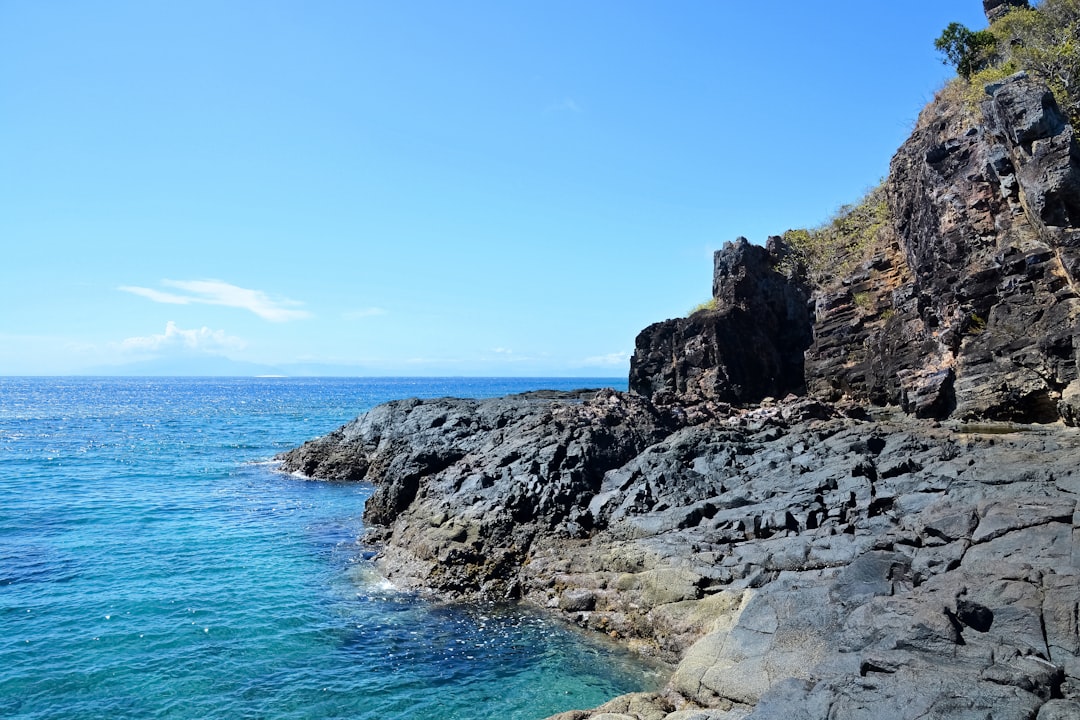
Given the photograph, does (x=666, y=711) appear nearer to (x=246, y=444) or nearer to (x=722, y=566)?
Result: (x=722, y=566)

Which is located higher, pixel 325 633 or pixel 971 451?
pixel 971 451

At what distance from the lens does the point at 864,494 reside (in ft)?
56.2

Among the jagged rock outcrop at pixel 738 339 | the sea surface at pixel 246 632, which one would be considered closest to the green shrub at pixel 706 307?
the jagged rock outcrop at pixel 738 339

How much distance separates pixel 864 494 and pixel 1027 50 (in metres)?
27.1

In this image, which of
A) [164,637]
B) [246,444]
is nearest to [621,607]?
[164,637]

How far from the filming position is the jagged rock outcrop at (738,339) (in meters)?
45.6

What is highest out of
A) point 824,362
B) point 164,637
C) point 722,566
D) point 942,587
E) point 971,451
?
point 824,362

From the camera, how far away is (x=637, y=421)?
91.9 feet

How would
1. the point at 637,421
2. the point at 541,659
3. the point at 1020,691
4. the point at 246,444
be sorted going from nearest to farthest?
1. the point at 1020,691
2. the point at 541,659
3. the point at 637,421
4. the point at 246,444

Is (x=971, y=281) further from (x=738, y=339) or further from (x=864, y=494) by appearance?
(x=738, y=339)

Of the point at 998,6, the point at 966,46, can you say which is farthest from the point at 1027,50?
the point at 998,6

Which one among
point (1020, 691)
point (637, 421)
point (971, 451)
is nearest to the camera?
point (1020, 691)

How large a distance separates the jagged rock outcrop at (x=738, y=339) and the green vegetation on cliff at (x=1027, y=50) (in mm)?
16357

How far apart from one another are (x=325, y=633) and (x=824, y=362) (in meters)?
28.8
